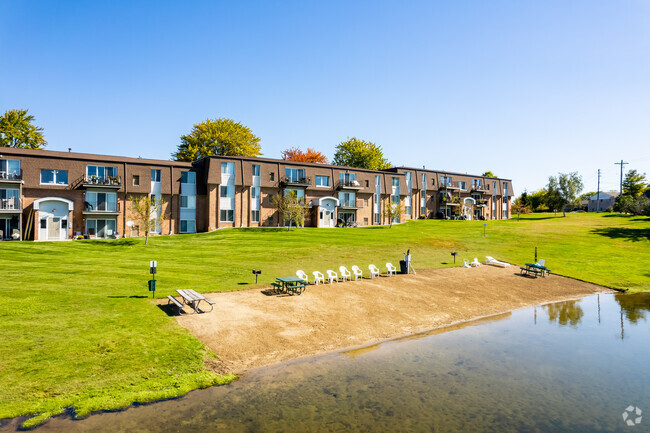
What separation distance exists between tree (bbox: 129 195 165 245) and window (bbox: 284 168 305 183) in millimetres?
17200

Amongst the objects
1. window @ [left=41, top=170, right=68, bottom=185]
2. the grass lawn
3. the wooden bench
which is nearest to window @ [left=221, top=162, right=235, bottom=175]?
the grass lawn

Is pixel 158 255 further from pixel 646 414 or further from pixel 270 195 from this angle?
pixel 646 414

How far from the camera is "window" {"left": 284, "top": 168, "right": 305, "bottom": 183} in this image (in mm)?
55928

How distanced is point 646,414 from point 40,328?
19.1 m

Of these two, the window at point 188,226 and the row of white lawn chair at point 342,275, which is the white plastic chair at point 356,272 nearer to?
the row of white lawn chair at point 342,275

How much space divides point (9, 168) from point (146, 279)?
3130 cm

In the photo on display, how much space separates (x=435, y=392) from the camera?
11.6 m

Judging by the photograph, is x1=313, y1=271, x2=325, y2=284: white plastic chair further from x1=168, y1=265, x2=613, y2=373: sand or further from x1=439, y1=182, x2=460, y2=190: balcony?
x1=439, y1=182, x2=460, y2=190: balcony

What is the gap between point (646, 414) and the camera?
10859 mm

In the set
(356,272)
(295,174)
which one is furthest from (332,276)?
(295,174)

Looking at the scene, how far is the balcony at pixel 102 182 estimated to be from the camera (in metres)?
43.9

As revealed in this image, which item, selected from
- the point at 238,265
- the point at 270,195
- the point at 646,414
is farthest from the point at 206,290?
the point at 270,195

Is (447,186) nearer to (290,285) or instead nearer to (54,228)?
(290,285)

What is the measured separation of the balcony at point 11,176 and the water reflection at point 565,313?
4906 cm
